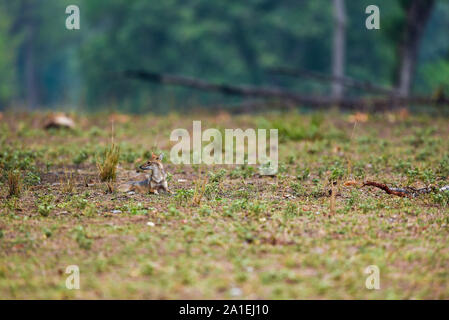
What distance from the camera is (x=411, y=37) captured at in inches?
602

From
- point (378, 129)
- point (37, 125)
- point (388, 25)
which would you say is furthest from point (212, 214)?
point (388, 25)

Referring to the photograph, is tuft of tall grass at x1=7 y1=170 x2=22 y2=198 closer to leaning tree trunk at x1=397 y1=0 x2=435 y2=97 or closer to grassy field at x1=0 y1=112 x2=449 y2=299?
grassy field at x1=0 y1=112 x2=449 y2=299

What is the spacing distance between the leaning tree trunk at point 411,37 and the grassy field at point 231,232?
855 cm

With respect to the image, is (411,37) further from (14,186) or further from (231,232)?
(14,186)

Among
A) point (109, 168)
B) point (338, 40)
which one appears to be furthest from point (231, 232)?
point (338, 40)

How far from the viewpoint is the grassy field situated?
3.46m

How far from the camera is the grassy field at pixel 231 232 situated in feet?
11.4

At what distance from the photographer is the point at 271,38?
30.3 metres

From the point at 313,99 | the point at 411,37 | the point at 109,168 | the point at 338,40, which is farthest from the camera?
the point at 338,40

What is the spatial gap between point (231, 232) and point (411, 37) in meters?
12.9

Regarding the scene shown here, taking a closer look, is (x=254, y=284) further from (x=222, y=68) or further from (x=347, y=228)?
(x=222, y=68)

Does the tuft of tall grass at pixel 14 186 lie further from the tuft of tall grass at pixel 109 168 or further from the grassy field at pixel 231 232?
the tuft of tall grass at pixel 109 168

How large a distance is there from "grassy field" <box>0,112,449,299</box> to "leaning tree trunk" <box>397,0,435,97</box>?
8552 millimetres

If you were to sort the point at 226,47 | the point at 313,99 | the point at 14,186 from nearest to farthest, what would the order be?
1. the point at 14,186
2. the point at 313,99
3. the point at 226,47
